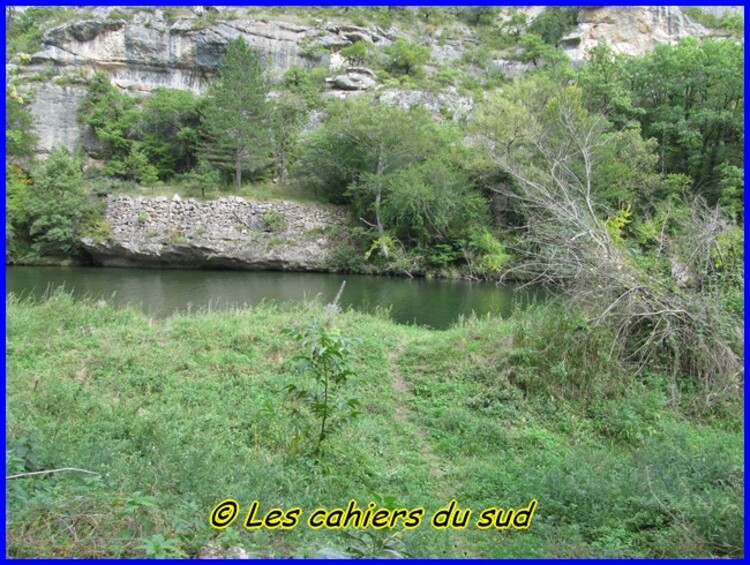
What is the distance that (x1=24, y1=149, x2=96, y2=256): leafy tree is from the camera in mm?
24969

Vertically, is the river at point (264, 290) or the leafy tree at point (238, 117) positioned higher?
the leafy tree at point (238, 117)

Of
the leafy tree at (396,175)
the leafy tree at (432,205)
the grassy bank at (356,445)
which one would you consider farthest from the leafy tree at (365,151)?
the grassy bank at (356,445)

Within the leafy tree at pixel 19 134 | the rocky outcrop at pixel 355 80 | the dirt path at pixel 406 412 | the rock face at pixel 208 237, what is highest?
the rocky outcrop at pixel 355 80

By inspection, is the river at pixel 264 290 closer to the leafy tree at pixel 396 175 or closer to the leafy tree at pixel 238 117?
the leafy tree at pixel 396 175

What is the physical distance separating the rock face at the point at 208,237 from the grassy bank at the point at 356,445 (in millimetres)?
16310

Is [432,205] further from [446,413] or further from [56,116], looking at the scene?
[56,116]

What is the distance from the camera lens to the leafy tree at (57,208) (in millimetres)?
24969

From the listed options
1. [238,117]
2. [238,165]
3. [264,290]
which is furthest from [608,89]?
[264,290]

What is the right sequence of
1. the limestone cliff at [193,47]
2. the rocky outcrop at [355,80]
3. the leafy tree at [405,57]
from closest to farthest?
1. the limestone cliff at [193,47]
2. the rocky outcrop at [355,80]
3. the leafy tree at [405,57]

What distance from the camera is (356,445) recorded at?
16.5ft

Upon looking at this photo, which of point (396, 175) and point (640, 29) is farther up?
point (640, 29)

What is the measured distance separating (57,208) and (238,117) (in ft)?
33.2

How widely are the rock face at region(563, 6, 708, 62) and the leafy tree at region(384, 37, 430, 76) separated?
12.3 m

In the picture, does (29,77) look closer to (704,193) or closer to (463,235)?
(463,235)
